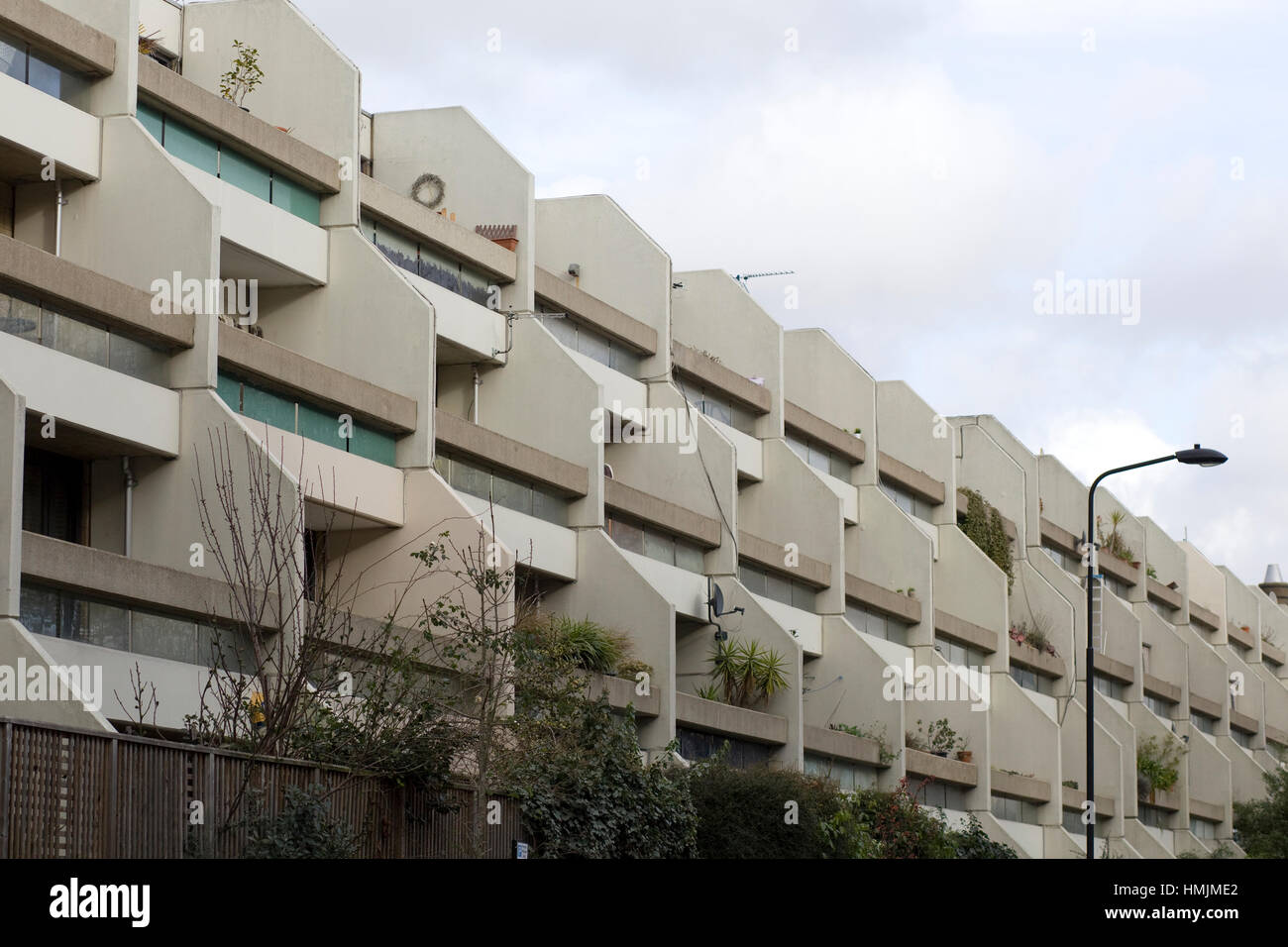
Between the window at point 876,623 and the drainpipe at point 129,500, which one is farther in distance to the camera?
the window at point 876,623

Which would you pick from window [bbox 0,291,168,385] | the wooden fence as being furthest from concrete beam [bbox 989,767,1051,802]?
the wooden fence

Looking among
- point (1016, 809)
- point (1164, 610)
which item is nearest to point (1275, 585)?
point (1164, 610)

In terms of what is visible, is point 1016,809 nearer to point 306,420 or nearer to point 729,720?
point 729,720

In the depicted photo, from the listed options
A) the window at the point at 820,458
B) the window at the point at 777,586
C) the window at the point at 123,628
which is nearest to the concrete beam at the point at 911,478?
the window at the point at 820,458

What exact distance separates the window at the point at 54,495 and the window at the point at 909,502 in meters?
29.5

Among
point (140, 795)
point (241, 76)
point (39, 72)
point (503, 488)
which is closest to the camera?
point (140, 795)

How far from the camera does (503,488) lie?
3666 centimetres

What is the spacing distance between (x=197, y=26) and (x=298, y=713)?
17545 mm

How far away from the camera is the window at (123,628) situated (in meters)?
25.0

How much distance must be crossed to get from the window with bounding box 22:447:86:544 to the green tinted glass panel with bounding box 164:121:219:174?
5.63 meters

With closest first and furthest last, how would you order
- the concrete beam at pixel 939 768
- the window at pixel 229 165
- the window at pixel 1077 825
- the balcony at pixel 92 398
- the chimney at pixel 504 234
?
the balcony at pixel 92 398 → the window at pixel 229 165 → the chimney at pixel 504 234 → the concrete beam at pixel 939 768 → the window at pixel 1077 825

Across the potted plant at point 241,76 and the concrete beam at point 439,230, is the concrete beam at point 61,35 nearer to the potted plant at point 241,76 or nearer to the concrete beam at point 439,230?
the potted plant at point 241,76

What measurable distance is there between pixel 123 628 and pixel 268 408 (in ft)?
19.5
